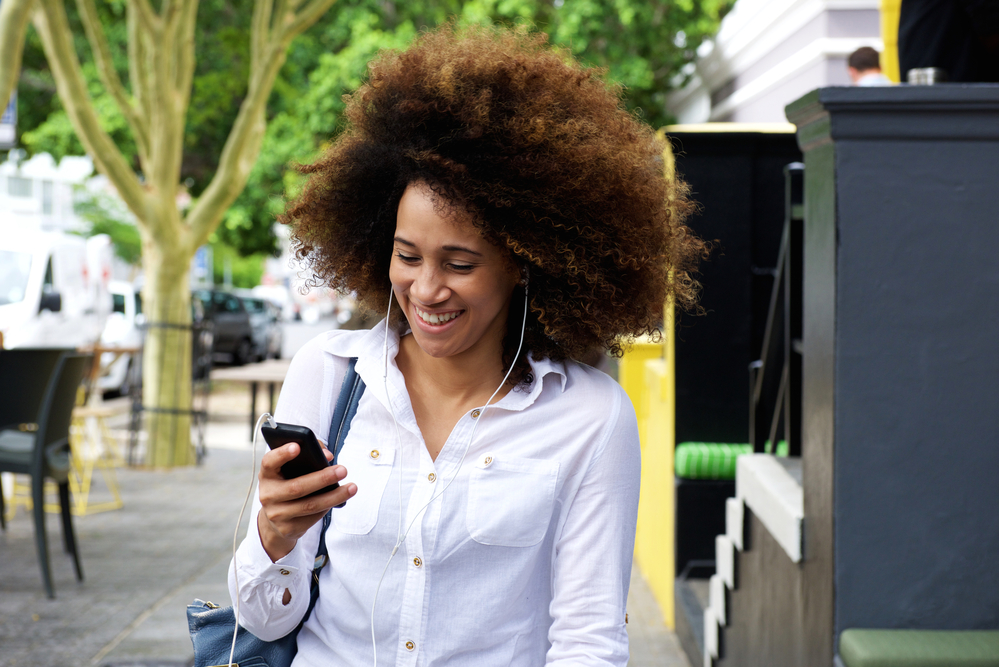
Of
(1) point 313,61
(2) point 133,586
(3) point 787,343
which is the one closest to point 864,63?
(3) point 787,343

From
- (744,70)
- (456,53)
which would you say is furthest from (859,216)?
(744,70)

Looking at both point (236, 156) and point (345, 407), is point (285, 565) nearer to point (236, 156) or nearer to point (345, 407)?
point (345, 407)

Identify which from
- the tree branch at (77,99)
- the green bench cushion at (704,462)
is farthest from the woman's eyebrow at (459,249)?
the tree branch at (77,99)

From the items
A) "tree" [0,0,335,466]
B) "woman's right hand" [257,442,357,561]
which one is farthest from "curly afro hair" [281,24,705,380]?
"tree" [0,0,335,466]

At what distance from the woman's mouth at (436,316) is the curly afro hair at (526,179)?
155mm

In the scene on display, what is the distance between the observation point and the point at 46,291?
14.2 metres

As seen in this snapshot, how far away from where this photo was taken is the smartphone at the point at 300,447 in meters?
1.60

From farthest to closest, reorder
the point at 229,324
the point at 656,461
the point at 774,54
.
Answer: the point at 229,324
the point at 774,54
the point at 656,461

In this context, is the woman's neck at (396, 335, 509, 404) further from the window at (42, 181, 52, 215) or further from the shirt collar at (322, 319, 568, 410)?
the window at (42, 181, 52, 215)

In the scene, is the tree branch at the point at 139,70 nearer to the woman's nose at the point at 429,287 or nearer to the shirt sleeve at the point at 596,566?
the woman's nose at the point at 429,287

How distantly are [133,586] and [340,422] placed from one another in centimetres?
460

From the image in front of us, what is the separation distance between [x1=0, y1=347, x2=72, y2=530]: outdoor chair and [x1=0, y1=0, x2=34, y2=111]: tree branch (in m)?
1.59

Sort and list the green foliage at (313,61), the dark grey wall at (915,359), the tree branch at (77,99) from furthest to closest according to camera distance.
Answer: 1. the green foliage at (313,61)
2. the tree branch at (77,99)
3. the dark grey wall at (915,359)

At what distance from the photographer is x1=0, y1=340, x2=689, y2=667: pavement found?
4.86 meters
